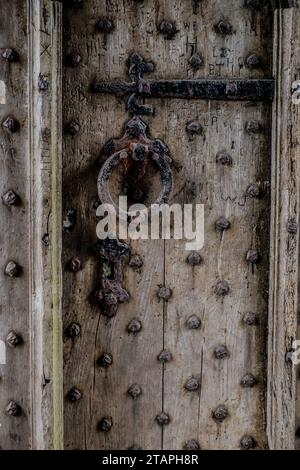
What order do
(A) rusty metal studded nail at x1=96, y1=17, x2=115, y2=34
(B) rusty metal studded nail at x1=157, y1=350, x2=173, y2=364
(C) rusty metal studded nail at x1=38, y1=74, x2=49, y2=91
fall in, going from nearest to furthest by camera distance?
1. (C) rusty metal studded nail at x1=38, y1=74, x2=49, y2=91
2. (A) rusty metal studded nail at x1=96, y1=17, x2=115, y2=34
3. (B) rusty metal studded nail at x1=157, y1=350, x2=173, y2=364

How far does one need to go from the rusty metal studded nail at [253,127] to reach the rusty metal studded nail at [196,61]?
7.9 inches

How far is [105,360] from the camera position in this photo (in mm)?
1447

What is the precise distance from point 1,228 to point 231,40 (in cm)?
78

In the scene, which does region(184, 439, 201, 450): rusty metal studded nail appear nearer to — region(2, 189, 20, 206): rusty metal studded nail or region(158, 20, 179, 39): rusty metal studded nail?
region(2, 189, 20, 206): rusty metal studded nail

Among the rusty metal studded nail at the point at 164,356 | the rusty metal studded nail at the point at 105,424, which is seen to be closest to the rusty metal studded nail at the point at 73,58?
the rusty metal studded nail at the point at 164,356

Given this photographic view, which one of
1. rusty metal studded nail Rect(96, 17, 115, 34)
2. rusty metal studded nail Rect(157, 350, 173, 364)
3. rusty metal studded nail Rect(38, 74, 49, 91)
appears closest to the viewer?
rusty metal studded nail Rect(38, 74, 49, 91)

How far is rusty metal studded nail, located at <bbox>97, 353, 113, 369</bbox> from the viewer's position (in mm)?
1447

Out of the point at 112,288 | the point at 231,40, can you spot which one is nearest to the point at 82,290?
the point at 112,288

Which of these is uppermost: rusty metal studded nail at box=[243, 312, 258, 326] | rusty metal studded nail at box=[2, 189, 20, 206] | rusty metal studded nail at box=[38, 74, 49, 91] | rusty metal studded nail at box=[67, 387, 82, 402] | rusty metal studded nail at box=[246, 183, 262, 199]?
rusty metal studded nail at box=[38, 74, 49, 91]

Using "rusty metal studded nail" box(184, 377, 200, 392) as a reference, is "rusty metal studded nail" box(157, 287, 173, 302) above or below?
above

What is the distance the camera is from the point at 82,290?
1433 mm

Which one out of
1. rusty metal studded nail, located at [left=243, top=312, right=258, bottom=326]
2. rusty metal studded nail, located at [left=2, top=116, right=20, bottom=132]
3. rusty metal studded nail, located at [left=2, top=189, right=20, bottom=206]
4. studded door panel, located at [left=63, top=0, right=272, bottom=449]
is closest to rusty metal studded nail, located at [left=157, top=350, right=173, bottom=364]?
studded door panel, located at [left=63, top=0, right=272, bottom=449]

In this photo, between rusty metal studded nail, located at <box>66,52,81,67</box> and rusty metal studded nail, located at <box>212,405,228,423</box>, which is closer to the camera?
rusty metal studded nail, located at <box>66,52,81,67</box>
